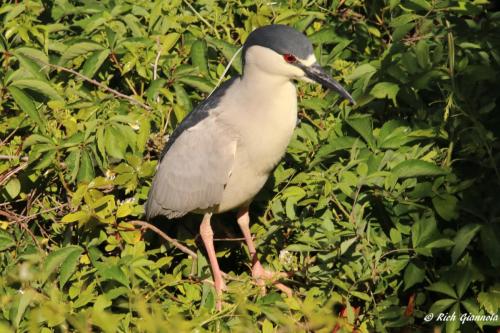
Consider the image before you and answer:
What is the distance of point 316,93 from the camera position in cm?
477

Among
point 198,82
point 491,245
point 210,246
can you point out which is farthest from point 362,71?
point 491,245

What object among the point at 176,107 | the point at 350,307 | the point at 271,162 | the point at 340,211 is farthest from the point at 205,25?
the point at 350,307

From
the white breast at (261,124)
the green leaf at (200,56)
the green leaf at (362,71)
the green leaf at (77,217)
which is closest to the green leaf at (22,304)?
the green leaf at (77,217)

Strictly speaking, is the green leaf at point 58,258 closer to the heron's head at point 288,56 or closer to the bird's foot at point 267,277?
the bird's foot at point 267,277

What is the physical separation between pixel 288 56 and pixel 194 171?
0.75 m

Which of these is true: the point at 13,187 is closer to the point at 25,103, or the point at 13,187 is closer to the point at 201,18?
the point at 25,103

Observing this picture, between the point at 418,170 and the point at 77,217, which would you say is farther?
the point at 77,217

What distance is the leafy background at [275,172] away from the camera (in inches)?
147

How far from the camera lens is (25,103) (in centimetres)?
420

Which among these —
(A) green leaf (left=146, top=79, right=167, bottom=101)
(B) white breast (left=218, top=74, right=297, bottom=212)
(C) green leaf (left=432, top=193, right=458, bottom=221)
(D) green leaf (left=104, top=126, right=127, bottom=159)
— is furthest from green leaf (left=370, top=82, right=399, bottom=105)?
(D) green leaf (left=104, top=126, right=127, bottom=159)

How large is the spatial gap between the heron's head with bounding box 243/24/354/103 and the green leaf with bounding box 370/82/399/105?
0.32 metres

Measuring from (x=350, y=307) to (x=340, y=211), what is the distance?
0.53m

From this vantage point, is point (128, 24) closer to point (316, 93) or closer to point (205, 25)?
point (205, 25)

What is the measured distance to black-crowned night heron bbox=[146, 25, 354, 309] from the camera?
13.4 feet
